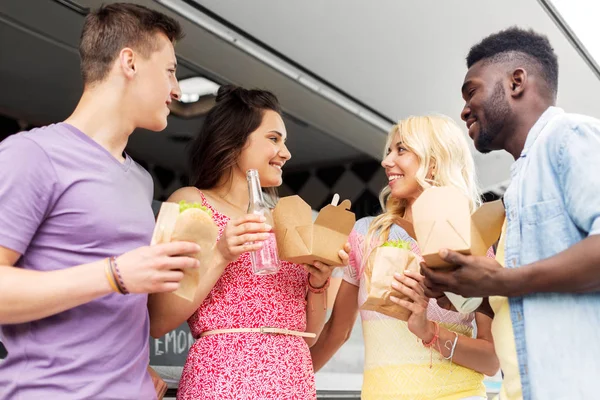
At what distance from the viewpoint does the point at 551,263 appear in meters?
1.22

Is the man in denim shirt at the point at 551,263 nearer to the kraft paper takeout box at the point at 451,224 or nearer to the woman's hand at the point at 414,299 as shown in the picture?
the kraft paper takeout box at the point at 451,224

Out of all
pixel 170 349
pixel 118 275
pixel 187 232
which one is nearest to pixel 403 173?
pixel 187 232

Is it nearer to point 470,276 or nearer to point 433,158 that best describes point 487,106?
point 470,276

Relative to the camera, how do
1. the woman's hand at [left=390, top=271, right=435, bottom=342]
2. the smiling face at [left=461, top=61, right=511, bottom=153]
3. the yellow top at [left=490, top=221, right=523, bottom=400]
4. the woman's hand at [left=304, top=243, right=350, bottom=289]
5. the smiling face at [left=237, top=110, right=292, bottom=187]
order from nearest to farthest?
the yellow top at [left=490, top=221, right=523, bottom=400]
the smiling face at [left=461, top=61, right=511, bottom=153]
the woman's hand at [left=390, top=271, right=435, bottom=342]
the woman's hand at [left=304, top=243, right=350, bottom=289]
the smiling face at [left=237, top=110, right=292, bottom=187]

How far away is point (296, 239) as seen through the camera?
1.71m

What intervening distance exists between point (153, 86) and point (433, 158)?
0.87 m

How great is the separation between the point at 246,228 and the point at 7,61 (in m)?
1.85

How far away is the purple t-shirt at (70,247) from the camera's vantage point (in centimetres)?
123

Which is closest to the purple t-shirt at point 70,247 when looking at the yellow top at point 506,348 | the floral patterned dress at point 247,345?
the floral patterned dress at point 247,345

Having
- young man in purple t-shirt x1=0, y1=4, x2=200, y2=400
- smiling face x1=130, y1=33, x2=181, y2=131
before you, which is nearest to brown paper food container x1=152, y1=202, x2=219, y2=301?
young man in purple t-shirt x1=0, y1=4, x2=200, y2=400

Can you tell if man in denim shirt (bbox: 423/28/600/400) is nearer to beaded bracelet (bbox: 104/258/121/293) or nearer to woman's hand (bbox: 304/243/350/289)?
woman's hand (bbox: 304/243/350/289)

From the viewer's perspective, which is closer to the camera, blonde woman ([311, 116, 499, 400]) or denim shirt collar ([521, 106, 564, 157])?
denim shirt collar ([521, 106, 564, 157])

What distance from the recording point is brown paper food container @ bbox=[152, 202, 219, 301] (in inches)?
48.3

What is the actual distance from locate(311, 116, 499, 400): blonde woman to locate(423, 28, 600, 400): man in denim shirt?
339 millimetres
